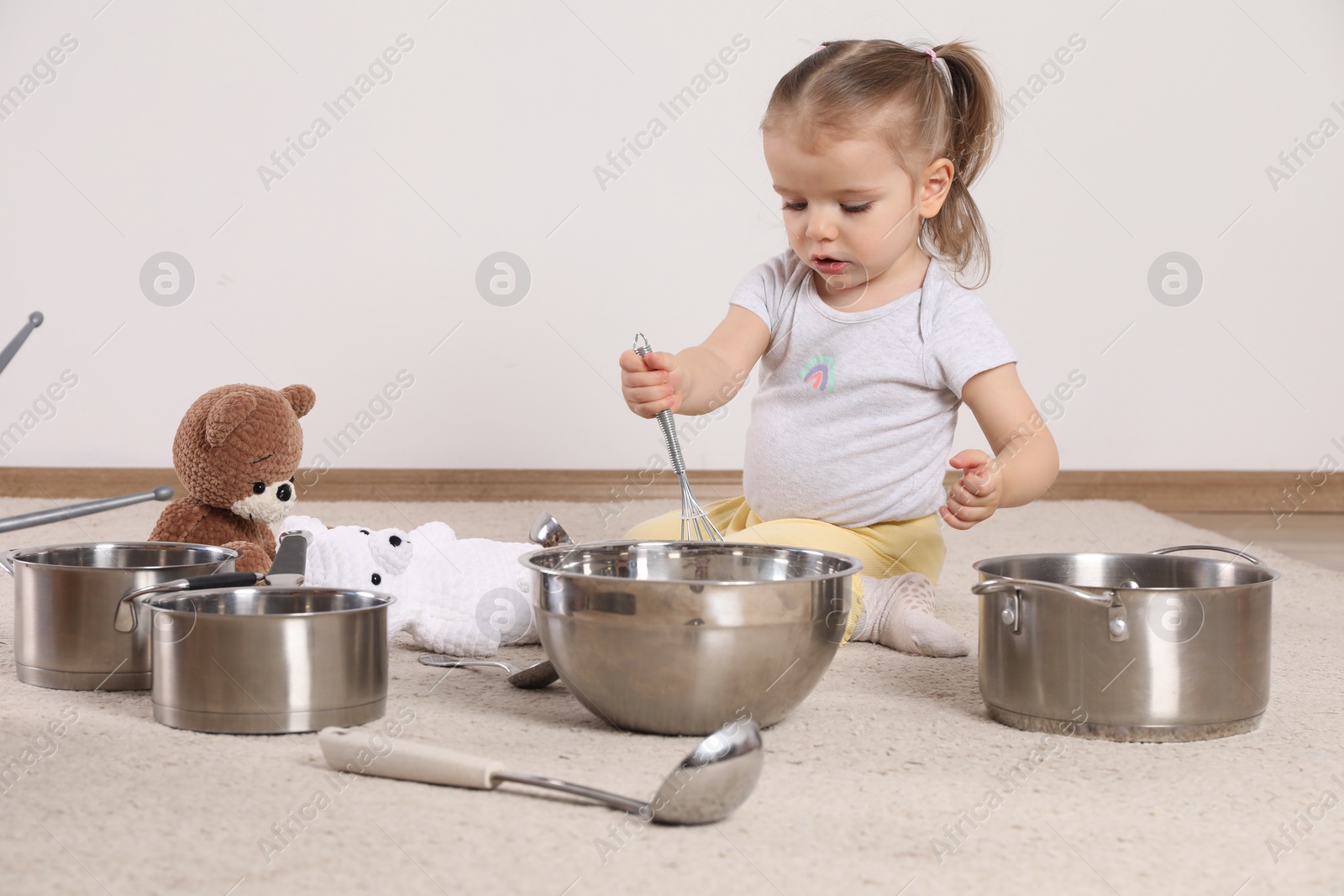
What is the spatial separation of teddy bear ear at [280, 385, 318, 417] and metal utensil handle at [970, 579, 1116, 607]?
2.08 feet

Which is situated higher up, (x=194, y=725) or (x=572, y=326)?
(x=572, y=326)

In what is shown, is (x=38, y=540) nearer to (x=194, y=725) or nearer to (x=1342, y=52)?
(x=194, y=725)

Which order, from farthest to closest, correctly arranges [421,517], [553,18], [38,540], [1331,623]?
[553,18] < [421,517] < [38,540] < [1331,623]

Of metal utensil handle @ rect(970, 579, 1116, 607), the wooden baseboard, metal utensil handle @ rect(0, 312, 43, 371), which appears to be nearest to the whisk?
metal utensil handle @ rect(970, 579, 1116, 607)

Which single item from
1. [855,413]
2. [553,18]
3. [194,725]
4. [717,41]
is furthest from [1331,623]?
[553,18]

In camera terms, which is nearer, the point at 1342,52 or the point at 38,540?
the point at 38,540

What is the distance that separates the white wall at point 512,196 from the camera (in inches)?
71.4

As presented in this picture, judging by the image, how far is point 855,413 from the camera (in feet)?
3.56

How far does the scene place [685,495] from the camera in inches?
35.8

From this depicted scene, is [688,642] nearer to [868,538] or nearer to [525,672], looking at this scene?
[525,672]

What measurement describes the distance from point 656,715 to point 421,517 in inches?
40.5

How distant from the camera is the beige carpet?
19.1 inches

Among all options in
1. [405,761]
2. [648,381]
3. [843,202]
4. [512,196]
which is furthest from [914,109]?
[512,196]

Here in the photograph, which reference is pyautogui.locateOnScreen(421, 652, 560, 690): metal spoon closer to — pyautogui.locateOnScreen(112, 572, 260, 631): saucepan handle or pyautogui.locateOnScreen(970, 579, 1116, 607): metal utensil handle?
pyautogui.locateOnScreen(112, 572, 260, 631): saucepan handle
